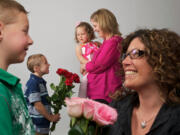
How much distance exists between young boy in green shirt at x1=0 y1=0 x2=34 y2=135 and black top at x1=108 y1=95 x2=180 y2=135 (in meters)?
0.43

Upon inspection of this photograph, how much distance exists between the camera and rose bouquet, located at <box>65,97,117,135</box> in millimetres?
754

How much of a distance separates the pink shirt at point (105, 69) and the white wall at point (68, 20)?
4.43ft

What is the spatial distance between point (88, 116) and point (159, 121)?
0.59 metres

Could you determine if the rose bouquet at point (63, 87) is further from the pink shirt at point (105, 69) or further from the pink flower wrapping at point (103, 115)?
the pink flower wrapping at point (103, 115)

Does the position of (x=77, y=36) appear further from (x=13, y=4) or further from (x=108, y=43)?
(x=13, y=4)

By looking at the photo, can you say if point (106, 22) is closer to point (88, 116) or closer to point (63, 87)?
point (63, 87)

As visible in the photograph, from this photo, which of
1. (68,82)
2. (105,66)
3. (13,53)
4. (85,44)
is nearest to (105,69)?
(105,66)

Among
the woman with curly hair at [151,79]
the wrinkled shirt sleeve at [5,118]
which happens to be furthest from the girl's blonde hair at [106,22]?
the wrinkled shirt sleeve at [5,118]

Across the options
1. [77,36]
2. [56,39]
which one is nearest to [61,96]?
[77,36]

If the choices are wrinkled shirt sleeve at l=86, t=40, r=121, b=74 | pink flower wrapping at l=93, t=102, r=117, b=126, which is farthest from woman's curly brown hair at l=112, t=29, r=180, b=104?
wrinkled shirt sleeve at l=86, t=40, r=121, b=74

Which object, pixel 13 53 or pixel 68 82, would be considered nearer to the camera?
pixel 13 53

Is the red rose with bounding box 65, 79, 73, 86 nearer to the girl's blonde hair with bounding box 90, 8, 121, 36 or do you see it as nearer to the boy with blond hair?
the boy with blond hair

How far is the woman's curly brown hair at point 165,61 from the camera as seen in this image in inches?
51.7

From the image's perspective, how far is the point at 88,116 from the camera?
760mm
